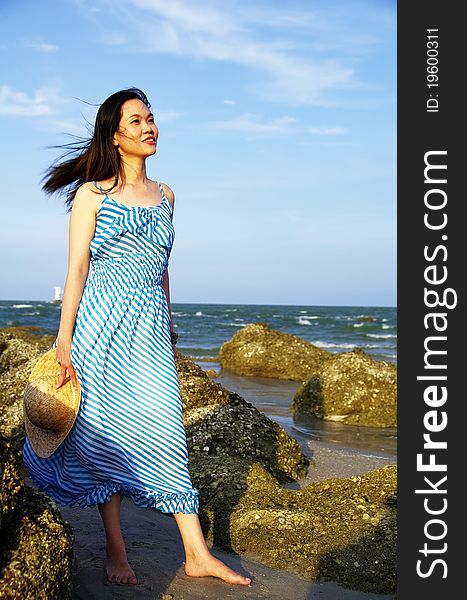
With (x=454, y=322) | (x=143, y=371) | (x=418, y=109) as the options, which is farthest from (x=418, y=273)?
(x=143, y=371)

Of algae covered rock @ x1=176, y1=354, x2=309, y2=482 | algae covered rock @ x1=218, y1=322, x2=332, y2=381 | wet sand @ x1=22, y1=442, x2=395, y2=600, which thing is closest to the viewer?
wet sand @ x1=22, y1=442, x2=395, y2=600

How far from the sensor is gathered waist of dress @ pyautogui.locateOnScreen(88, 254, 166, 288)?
393 cm

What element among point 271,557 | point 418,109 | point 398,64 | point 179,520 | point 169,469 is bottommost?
point 271,557

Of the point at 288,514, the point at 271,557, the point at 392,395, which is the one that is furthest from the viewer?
the point at 392,395

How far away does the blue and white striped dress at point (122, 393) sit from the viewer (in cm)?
382

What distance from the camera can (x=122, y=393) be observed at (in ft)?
12.6

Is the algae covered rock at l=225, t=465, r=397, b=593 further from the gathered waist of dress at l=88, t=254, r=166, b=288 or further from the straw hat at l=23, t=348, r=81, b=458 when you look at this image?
the gathered waist of dress at l=88, t=254, r=166, b=288

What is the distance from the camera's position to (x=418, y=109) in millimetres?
2137

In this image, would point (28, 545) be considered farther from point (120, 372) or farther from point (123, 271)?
point (123, 271)

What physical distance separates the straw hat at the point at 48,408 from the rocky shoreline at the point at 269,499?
0.16m

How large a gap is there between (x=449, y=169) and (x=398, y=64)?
1.19 feet

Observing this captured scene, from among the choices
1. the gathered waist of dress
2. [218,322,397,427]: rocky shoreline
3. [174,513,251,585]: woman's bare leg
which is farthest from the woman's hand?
[218,322,397,427]: rocky shoreline

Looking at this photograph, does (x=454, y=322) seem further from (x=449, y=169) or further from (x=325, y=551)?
(x=325, y=551)

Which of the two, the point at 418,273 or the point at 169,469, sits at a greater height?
the point at 418,273
